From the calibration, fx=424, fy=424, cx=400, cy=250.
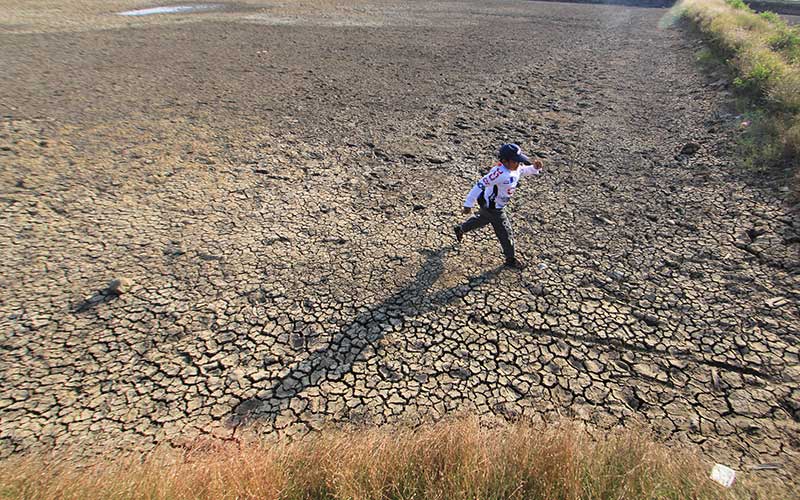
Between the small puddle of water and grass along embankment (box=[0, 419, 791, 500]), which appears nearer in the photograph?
grass along embankment (box=[0, 419, 791, 500])

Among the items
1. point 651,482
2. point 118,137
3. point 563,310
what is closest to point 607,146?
point 563,310

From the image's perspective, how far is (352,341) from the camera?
10.8ft

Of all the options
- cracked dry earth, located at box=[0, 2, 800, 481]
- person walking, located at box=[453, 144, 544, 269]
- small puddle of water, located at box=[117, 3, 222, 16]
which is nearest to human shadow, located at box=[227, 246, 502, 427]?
cracked dry earth, located at box=[0, 2, 800, 481]

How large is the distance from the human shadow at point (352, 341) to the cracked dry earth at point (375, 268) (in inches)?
0.8

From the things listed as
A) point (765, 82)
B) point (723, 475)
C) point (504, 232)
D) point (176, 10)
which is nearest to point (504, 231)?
point (504, 232)

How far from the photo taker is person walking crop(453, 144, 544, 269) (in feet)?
12.2

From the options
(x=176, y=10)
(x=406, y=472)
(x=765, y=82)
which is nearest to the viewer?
(x=406, y=472)

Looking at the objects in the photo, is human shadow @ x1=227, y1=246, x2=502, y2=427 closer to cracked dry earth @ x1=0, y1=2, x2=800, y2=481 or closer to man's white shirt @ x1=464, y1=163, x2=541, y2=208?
cracked dry earth @ x1=0, y1=2, x2=800, y2=481

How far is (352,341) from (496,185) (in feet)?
6.12

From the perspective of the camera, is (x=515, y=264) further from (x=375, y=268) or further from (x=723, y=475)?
(x=723, y=475)

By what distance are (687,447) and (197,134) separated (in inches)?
271

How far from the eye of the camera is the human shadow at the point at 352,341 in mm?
2832

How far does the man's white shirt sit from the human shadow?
0.65 m

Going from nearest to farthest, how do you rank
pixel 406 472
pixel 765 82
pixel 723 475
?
1. pixel 406 472
2. pixel 723 475
3. pixel 765 82
